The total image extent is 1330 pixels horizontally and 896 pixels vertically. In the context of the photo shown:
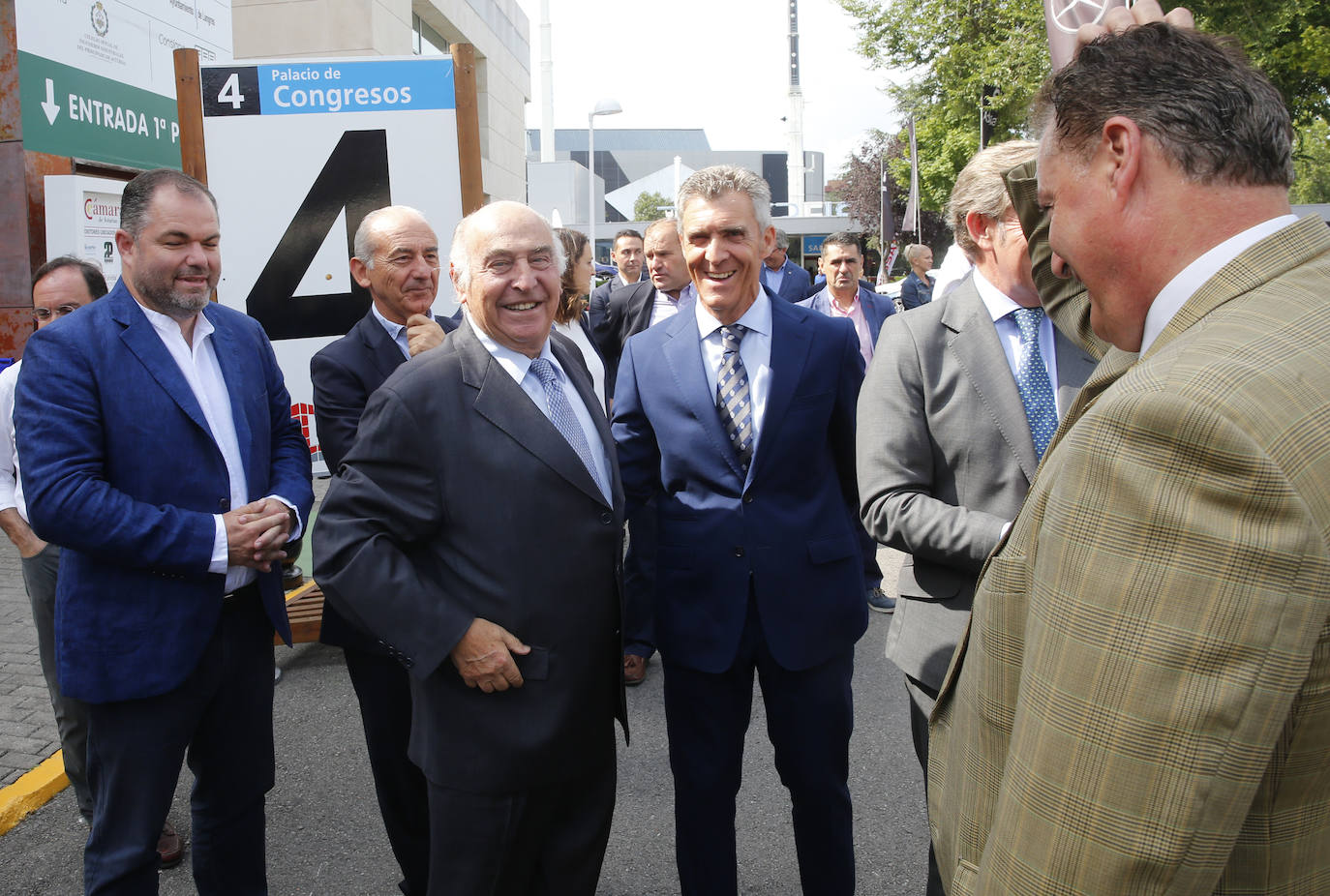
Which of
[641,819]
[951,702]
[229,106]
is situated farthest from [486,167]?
[951,702]

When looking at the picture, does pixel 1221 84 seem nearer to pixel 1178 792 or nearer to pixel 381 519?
pixel 1178 792

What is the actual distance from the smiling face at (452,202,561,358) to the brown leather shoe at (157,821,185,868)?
2.17 m

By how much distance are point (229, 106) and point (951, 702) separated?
372 centimetres

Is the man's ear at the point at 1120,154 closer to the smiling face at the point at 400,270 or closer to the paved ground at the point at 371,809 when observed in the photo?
the smiling face at the point at 400,270

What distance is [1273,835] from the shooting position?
986 mm

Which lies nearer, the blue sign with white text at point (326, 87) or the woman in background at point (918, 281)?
the blue sign with white text at point (326, 87)

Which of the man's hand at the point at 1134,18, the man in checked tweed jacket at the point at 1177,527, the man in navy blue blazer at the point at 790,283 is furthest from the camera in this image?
the man in navy blue blazer at the point at 790,283

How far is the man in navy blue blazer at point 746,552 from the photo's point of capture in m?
2.52

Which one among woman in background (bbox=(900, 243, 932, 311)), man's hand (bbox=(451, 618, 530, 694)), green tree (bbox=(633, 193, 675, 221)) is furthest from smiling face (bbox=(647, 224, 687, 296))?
green tree (bbox=(633, 193, 675, 221))

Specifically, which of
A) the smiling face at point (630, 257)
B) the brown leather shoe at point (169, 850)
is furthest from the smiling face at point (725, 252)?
the smiling face at point (630, 257)

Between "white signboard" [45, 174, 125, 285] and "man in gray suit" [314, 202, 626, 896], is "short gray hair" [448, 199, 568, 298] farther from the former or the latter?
"white signboard" [45, 174, 125, 285]

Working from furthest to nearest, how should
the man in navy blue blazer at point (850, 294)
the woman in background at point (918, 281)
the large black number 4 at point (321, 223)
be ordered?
the woman in background at point (918, 281), the man in navy blue blazer at point (850, 294), the large black number 4 at point (321, 223)

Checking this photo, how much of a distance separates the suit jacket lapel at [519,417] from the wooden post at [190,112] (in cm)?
228

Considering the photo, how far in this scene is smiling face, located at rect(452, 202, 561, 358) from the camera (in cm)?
227
